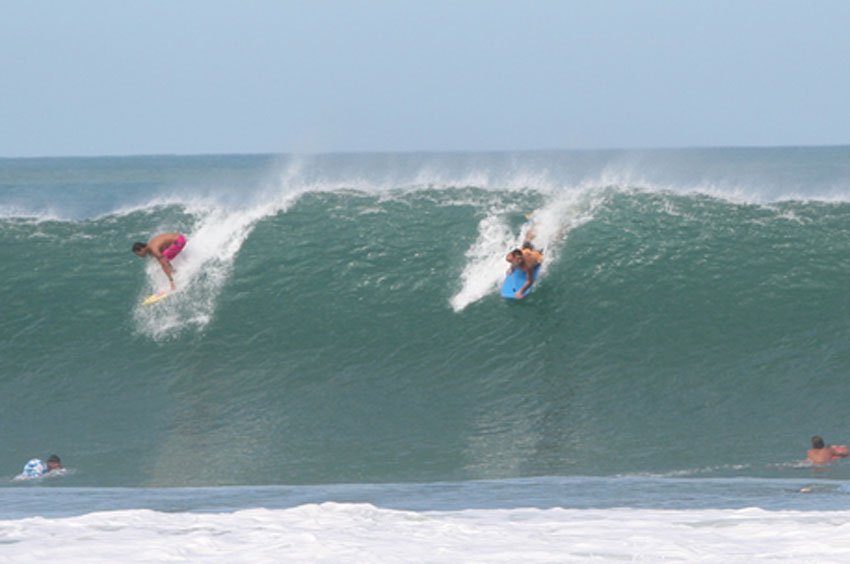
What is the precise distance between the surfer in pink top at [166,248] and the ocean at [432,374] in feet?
1.35

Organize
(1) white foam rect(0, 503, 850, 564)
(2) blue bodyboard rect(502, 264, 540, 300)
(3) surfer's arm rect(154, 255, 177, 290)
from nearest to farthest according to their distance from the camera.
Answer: (1) white foam rect(0, 503, 850, 564) < (2) blue bodyboard rect(502, 264, 540, 300) < (3) surfer's arm rect(154, 255, 177, 290)

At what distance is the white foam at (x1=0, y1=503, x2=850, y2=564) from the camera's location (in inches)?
285

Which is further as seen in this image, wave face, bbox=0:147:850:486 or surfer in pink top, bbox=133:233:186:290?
surfer in pink top, bbox=133:233:186:290

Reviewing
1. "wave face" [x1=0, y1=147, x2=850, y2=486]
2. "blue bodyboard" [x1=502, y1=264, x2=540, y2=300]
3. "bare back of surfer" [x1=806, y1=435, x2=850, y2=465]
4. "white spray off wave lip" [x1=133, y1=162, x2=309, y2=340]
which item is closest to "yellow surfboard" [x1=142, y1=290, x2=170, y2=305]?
"white spray off wave lip" [x1=133, y1=162, x2=309, y2=340]

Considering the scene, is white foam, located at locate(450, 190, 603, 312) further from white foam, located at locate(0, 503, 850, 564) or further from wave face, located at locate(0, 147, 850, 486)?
white foam, located at locate(0, 503, 850, 564)

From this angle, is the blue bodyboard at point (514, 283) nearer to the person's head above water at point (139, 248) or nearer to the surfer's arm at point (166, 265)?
the surfer's arm at point (166, 265)

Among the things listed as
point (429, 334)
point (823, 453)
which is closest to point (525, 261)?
point (429, 334)

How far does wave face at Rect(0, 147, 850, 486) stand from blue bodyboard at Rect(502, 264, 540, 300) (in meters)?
0.13

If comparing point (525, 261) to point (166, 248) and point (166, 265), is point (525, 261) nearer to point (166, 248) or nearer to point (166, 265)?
point (166, 265)

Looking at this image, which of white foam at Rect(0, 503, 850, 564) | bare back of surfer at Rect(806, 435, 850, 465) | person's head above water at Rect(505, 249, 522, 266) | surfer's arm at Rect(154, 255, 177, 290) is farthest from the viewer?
surfer's arm at Rect(154, 255, 177, 290)

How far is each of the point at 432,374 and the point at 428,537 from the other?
7.79m

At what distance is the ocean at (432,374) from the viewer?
8.26 meters

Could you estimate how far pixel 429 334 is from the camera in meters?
16.8

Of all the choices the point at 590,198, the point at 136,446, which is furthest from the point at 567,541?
the point at 590,198
